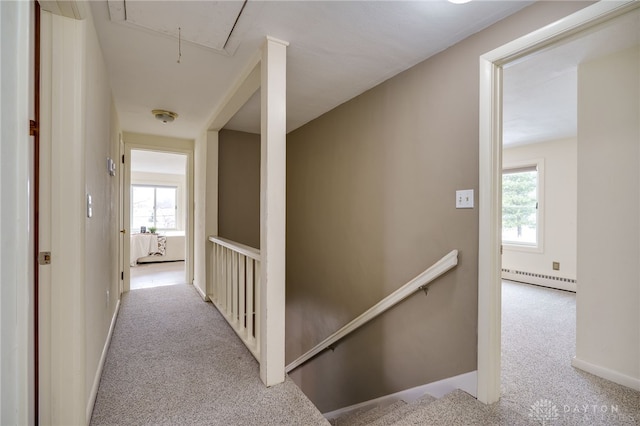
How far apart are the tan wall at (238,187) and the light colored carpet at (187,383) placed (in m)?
1.40

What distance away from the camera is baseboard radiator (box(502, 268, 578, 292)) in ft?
13.6

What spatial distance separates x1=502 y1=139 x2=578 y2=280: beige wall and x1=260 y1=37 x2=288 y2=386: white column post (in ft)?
14.6

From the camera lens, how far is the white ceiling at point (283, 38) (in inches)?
59.7

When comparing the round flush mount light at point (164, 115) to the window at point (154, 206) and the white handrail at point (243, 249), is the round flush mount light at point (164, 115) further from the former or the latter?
the window at point (154, 206)

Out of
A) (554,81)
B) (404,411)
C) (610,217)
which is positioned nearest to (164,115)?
(404,411)

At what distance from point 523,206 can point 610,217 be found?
3.24 metres

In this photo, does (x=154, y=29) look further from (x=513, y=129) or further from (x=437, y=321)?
(x=513, y=129)

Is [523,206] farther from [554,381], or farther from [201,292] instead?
[201,292]

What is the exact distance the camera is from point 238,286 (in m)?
2.68

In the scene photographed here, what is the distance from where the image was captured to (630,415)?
5.19 ft

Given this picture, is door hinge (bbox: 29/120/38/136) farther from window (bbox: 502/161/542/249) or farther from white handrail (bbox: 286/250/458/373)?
window (bbox: 502/161/542/249)

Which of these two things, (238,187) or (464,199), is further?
(238,187)

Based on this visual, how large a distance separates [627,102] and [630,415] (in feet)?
6.14

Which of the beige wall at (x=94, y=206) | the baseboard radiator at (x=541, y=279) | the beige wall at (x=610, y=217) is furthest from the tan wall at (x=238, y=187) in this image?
the baseboard radiator at (x=541, y=279)
